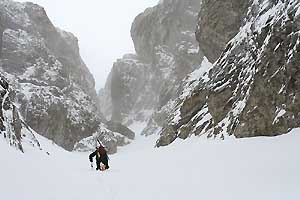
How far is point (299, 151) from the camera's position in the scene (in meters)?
10.6

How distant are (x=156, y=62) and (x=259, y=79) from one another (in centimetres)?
7028

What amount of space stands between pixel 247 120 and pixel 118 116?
80.1m

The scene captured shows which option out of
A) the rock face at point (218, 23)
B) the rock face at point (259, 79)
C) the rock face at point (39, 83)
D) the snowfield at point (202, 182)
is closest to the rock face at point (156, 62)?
the rock face at point (39, 83)

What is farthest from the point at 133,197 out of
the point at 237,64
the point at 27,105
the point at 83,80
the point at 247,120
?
the point at 83,80

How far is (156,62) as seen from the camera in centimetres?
8738

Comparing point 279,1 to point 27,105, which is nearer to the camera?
point 279,1

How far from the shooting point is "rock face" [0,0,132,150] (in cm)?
5566

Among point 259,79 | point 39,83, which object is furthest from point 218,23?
point 39,83

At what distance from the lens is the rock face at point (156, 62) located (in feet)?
255

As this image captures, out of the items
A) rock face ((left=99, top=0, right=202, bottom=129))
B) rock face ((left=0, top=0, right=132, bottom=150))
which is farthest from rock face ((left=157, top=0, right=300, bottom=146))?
rock face ((left=99, top=0, right=202, bottom=129))

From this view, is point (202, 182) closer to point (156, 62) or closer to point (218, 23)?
point (218, 23)

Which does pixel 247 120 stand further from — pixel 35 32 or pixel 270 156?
pixel 35 32

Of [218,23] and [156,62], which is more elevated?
[156,62]

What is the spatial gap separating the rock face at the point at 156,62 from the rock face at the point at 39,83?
16.1 metres
